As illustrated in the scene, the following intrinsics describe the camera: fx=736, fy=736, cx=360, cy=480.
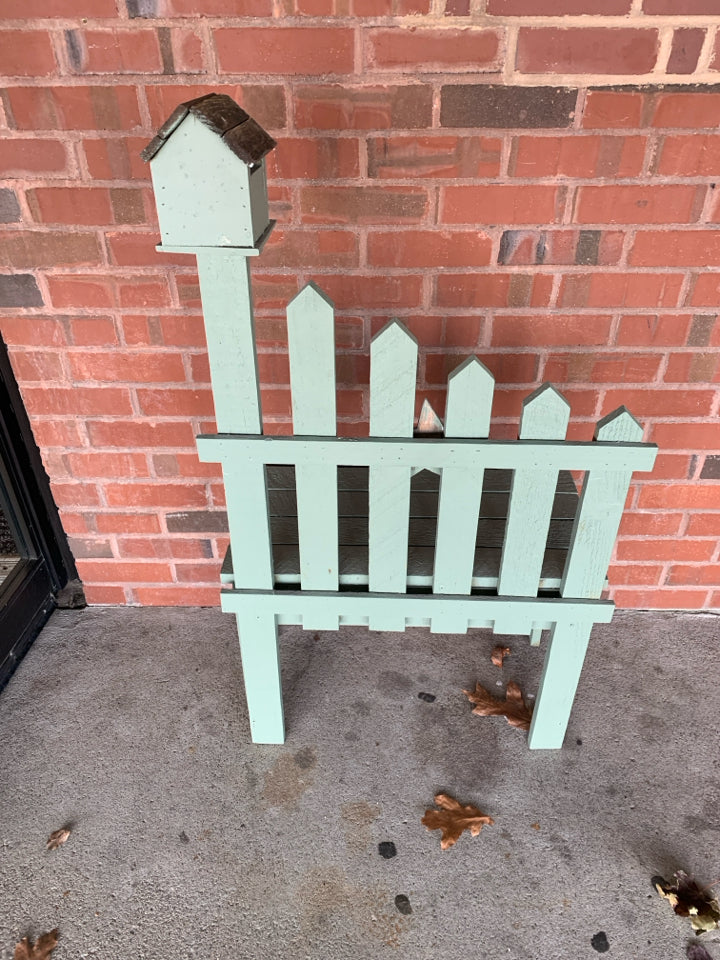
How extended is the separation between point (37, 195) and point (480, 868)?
2.06m

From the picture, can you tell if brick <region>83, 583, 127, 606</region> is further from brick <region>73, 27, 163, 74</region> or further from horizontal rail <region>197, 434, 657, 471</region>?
brick <region>73, 27, 163, 74</region>

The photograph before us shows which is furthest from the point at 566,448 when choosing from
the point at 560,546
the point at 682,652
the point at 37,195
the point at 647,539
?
the point at 37,195

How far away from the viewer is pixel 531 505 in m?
1.74

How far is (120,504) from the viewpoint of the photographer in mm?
2416

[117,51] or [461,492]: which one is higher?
[117,51]

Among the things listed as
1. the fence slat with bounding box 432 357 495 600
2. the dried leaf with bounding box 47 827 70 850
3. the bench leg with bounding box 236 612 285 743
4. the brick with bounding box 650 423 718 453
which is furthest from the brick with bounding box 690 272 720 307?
the dried leaf with bounding box 47 827 70 850

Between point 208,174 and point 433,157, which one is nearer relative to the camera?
point 208,174

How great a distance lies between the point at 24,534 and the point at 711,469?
2.24m

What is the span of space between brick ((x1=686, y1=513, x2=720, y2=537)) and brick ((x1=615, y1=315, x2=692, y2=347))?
0.61 metres

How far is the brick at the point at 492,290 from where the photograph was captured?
2014mm

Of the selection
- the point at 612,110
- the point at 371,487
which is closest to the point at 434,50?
the point at 612,110

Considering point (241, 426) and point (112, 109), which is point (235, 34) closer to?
point (112, 109)

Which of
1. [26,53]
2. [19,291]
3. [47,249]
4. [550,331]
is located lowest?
[550,331]

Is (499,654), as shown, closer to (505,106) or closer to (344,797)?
(344,797)
